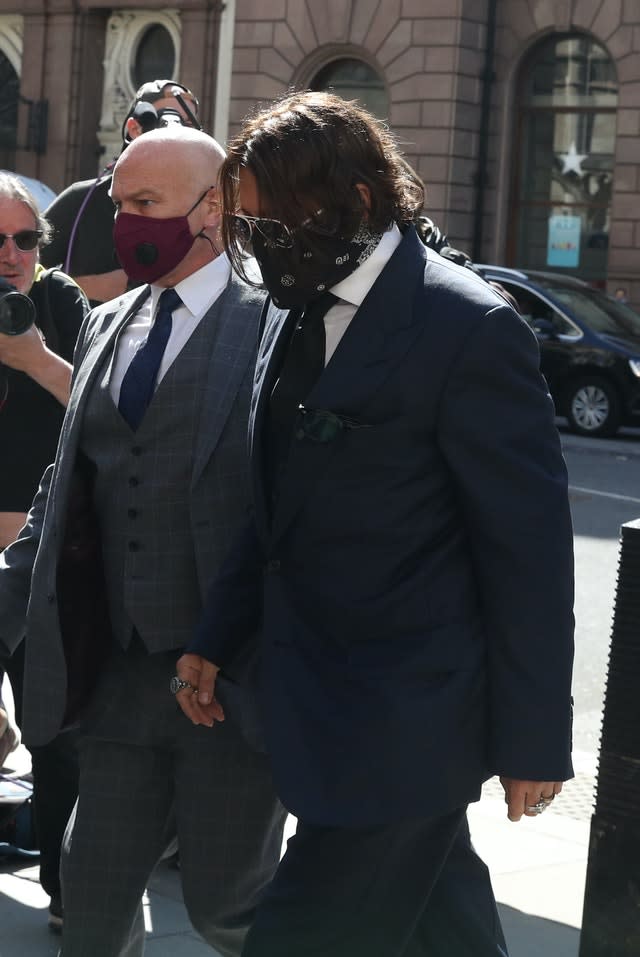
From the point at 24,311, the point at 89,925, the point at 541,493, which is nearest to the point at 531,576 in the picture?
the point at 541,493

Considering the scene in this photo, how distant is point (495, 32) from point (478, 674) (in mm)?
25790

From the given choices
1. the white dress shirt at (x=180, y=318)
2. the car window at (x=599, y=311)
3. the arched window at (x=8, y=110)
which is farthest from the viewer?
the arched window at (x=8, y=110)

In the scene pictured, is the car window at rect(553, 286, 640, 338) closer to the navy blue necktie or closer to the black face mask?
the navy blue necktie

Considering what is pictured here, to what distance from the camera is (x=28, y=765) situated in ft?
19.0

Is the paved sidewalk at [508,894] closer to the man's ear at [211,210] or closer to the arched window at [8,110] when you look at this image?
the man's ear at [211,210]

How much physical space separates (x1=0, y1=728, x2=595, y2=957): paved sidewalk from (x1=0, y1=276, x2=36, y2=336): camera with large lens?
4.82 feet

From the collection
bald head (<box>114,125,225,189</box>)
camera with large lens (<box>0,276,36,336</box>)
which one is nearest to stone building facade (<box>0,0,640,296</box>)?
camera with large lens (<box>0,276,36,336</box>)

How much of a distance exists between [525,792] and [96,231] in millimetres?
3352

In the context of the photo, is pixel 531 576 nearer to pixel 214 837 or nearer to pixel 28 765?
pixel 214 837

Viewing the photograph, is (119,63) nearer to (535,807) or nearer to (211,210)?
(211,210)

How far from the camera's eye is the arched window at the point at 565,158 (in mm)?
27359

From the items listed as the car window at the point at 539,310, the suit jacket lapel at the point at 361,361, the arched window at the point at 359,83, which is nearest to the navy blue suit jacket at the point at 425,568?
the suit jacket lapel at the point at 361,361

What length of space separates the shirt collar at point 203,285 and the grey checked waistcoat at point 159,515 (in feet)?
0.42

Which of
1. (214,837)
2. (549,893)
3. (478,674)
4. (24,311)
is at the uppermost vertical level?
(24,311)
